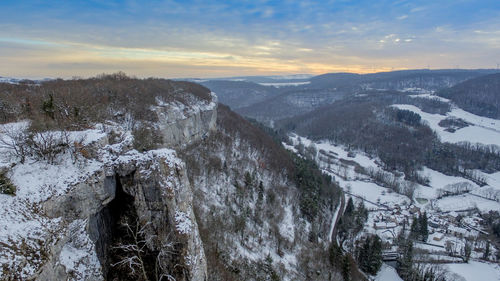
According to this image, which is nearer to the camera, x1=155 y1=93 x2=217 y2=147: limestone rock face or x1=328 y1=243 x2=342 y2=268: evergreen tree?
x1=328 y1=243 x2=342 y2=268: evergreen tree

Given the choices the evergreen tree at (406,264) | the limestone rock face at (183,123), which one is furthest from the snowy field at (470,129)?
the limestone rock face at (183,123)

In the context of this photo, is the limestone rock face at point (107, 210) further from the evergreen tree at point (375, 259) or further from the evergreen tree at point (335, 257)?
the evergreen tree at point (375, 259)

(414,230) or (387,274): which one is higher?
(414,230)

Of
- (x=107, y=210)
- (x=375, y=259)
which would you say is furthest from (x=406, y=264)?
(x=107, y=210)

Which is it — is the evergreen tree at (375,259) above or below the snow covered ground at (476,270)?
above

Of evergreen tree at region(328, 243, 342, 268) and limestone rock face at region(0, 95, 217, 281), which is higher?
limestone rock face at region(0, 95, 217, 281)

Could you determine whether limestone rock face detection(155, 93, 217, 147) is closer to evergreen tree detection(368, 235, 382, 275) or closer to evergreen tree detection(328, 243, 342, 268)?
evergreen tree detection(328, 243, 342, 268)

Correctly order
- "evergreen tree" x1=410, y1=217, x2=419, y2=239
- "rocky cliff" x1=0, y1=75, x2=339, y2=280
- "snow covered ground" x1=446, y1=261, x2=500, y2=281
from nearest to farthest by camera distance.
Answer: "rocky cliff" x1=0, y1=75, x2=339, y2=280 → "snow covered ground" x1=446, y1=261, x2=500, y2=281 → "evergreen tree" x1=410, y1=217, x2=419, y2=239

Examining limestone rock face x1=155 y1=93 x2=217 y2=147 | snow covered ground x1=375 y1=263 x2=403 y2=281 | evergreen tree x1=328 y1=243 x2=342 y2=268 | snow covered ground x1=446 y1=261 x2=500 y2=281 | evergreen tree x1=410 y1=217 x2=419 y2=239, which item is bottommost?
snow covered ground x1=446 y1=261 x2=500 y2=281

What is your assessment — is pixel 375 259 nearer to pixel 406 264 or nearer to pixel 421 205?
pixel 406 264

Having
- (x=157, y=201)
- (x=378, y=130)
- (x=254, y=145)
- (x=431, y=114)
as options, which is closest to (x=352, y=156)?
(x=378, y=130)

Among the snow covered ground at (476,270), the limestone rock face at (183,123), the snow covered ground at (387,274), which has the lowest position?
the snow covered ground at (476,270)

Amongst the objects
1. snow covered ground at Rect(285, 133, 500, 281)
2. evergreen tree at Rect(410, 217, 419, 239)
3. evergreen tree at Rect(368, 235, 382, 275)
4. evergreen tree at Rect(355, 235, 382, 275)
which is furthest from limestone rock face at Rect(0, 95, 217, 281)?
evergreen tree at Rect(410, 217, 419, 239)
